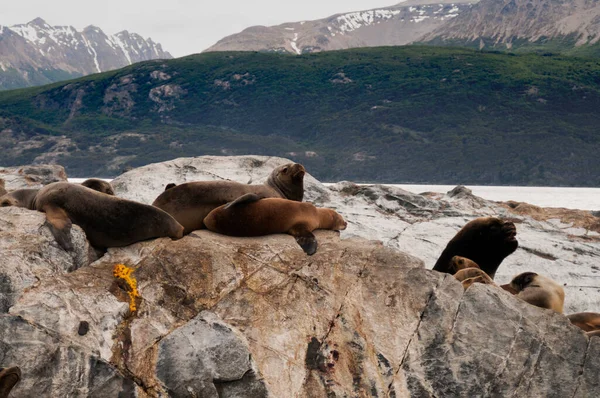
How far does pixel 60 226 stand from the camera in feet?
A: 20.7

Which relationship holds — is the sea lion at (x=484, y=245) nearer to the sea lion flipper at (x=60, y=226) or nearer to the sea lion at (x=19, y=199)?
the sea lion flipper at (x=60, y=226)

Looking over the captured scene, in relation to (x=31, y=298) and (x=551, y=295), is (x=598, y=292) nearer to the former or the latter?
(x=551, y=295)

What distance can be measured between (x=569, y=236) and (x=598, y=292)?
2.99 m

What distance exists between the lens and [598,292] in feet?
33.6

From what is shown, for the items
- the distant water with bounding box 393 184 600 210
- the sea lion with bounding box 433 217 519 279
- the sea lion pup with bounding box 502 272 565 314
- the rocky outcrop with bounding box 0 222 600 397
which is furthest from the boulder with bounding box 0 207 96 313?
the distant water with bounding box 393 184 600 210

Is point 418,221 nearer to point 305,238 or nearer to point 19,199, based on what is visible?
point 305,238

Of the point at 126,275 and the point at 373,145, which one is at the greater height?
the point at 126,275

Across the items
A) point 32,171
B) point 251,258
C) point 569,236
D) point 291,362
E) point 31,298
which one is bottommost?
point 569,236

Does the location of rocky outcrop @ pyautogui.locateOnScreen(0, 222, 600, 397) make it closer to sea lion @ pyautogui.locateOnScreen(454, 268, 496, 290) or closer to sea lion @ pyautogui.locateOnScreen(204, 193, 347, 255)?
sea lion @ pyautogui.locateOnScreen(204, 193, 347, 255)

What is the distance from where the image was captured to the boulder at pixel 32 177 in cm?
1488

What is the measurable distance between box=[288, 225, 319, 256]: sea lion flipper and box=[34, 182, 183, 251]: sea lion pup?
3.91 feet

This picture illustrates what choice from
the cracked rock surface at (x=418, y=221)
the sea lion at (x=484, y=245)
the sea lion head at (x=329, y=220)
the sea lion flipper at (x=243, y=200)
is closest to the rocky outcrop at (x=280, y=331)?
the sea lion flipper at (x=243, y=200)

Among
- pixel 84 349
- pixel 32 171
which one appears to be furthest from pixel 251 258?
pixel 32 171

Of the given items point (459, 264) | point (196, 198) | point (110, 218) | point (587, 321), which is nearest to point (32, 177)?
point (196, 198)
